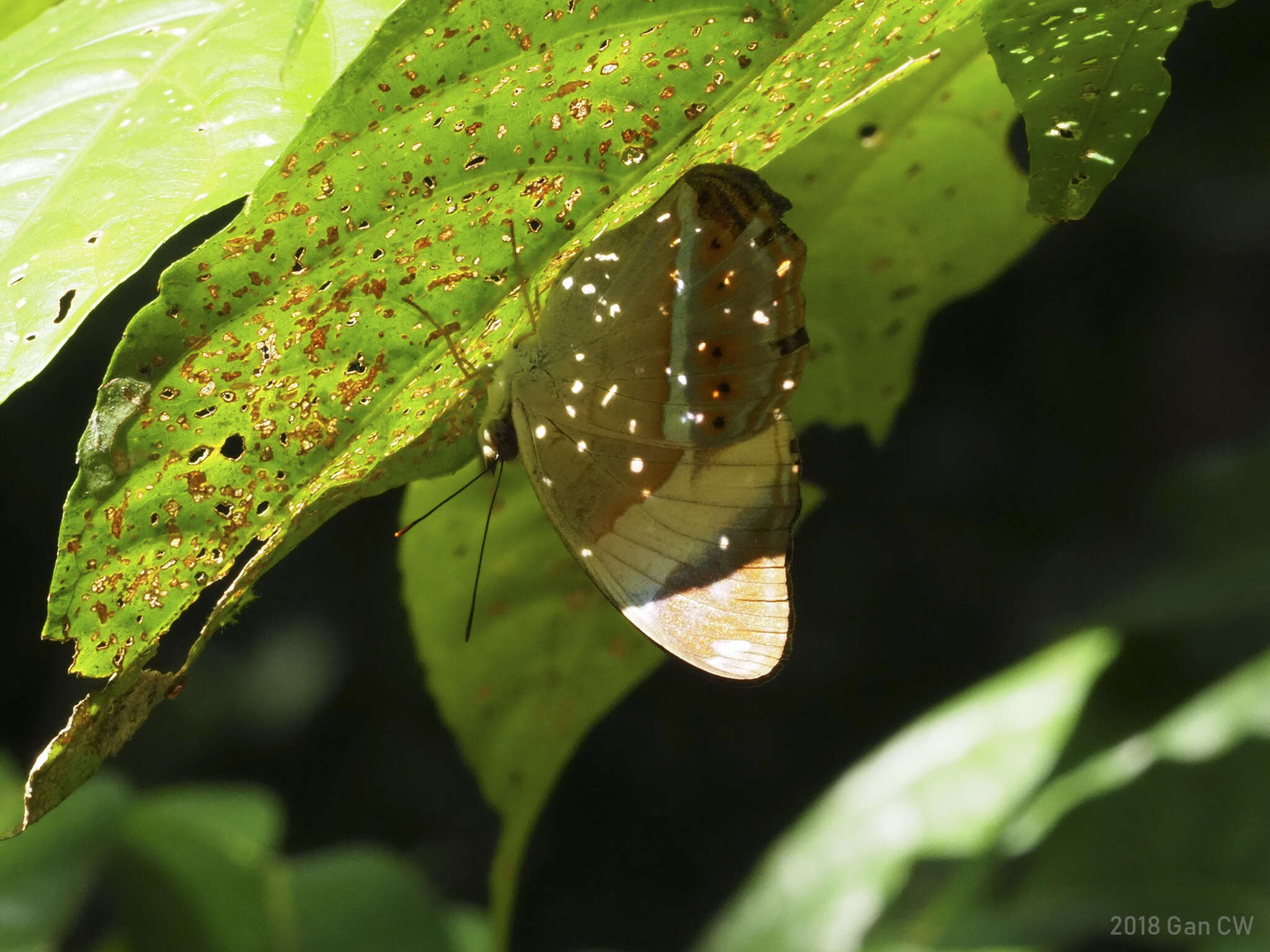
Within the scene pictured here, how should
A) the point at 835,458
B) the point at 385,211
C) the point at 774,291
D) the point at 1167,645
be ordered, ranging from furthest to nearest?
the point at 835,458, the point at 1167,645, the point at 774,291, the point at 385,211

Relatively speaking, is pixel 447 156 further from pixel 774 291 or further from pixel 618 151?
pixel 774 291

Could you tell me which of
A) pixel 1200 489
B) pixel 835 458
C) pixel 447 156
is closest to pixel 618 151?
pixel 447 156

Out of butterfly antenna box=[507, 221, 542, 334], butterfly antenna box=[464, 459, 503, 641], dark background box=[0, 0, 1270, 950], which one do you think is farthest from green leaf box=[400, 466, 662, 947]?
dark background box=[0, 0, 1270, 950]

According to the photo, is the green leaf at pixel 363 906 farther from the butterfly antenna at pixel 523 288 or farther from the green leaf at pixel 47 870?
the butterfly antenna at pixel 523 288

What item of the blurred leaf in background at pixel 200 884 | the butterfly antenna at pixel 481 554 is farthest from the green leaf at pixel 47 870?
the butterfly antenna at pixel 481 554

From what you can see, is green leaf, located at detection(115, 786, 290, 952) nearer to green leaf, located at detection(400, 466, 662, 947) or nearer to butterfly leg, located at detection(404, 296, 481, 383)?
green leaf, located at detection(400, 466, 662, 947)
